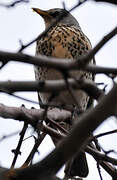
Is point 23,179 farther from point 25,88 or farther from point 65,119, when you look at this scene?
point 65,119

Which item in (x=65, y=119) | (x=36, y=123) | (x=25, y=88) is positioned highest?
(x=25, y=88)

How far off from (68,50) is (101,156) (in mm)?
2775

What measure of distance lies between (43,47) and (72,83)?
4.09 metres

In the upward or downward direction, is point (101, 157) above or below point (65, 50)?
below

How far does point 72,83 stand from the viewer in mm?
2096

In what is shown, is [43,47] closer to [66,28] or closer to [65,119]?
[66,28]

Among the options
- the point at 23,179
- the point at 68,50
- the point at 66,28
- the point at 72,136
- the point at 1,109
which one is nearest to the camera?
the point at 72,136

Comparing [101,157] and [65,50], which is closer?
[101,157]

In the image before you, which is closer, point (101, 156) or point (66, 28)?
→ point (101, 156)

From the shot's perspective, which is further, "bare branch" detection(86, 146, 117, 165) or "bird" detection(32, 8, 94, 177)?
"bird" detection(32, 8, 94, 177)

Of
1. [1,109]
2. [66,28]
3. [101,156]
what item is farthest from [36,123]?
[66,28]

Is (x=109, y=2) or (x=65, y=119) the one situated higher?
(x=109, y=2)

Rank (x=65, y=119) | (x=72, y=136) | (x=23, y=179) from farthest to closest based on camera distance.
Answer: (x=65, y=119) → (x=23, y=179) → (x=72, y=136)

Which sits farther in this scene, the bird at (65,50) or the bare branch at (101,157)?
the bird at (65,50)
